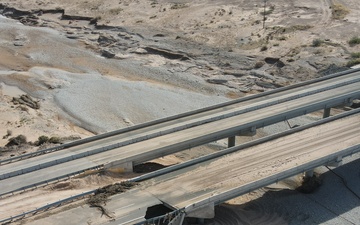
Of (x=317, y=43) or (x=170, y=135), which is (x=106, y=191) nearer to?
(x=170, y=135)

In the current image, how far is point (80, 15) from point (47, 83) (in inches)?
837

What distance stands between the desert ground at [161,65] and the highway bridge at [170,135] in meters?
1.13

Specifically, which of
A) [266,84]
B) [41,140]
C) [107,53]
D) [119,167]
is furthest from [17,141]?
[107,53]

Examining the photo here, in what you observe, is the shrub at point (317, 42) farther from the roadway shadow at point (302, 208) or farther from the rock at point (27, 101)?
the rock at point (27, 101)

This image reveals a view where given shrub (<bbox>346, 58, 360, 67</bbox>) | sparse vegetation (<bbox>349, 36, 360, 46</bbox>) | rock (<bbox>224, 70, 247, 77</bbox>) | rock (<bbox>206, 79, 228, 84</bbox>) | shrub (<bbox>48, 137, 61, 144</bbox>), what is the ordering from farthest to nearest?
sparse vegetation (<bbox>349, 36, 360, 46</bbox>)
rock (<bbox>224, 70, 247, 77</bbox>)
rock (<bbox>206, 79, 228, 84</bbox>)
shrub (<bbox>346, 58, 360, 67</bbox>)
shrub (<bbox>48, 137, 61, 144</bbox>)

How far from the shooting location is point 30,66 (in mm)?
46500

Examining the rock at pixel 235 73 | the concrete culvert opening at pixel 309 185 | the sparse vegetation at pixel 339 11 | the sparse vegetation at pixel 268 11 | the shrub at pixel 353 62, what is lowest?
the concrete culvert opening at pixel 309 185

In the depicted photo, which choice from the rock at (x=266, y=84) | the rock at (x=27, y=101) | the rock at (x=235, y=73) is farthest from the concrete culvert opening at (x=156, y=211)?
the rock at (x=235, y=73)

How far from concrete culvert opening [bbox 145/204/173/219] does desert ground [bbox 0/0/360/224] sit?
2.85 m

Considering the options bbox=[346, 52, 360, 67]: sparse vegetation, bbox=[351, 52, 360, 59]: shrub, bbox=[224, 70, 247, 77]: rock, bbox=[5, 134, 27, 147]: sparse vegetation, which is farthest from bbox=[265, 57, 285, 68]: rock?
bbox=[5, 134, 27, 147]: sparse vegetation

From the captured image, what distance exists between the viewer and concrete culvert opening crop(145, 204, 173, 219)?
2128cm

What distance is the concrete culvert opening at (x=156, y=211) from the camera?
69.8 ft

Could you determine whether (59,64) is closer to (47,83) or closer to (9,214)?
(47,83)

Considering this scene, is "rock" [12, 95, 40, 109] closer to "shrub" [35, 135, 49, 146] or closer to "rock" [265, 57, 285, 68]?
"shrub" [35, 135, 49, 146]
